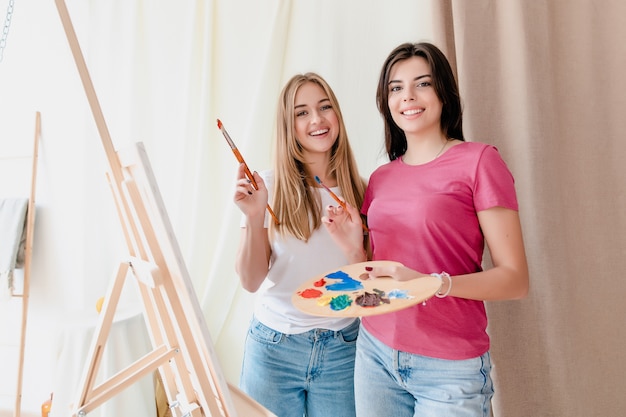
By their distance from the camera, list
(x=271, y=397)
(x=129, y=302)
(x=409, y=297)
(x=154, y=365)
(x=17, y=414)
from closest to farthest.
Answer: (x=409, y=297)
(x=154, y=365)
(x=271, y=397)
(x=17, y=414)
(x=129, y=302)

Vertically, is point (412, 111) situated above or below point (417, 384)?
above

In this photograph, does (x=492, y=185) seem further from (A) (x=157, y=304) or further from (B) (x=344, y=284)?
(A) (x=157, y=304)

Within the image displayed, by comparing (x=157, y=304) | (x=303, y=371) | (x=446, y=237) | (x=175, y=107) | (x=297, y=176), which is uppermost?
(x=175, y=107)

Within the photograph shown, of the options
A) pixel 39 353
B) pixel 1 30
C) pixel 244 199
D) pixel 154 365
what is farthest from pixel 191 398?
pixel 1 30

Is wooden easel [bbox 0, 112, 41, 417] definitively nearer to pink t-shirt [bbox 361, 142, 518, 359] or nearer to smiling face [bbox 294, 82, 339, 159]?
smiling face [bbox 294, 82, 339, 159]

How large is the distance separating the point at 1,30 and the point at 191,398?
5.42 ft

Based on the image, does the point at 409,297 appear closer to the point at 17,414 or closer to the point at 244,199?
the point at 244,199

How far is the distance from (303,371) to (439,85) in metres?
0.70

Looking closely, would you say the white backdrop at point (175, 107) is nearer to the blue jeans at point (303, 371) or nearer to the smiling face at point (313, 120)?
the smiling face at point (313, 120)

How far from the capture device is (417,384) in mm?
743

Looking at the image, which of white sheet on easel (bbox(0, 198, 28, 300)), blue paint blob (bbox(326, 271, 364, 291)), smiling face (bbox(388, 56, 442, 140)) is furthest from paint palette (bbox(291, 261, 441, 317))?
white sheet on easel (bbox(0, 198, 28, 300))

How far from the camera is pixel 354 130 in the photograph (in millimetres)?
1268

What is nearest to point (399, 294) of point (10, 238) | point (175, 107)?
point (175, 107)

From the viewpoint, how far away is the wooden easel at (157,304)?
2.13 ft
